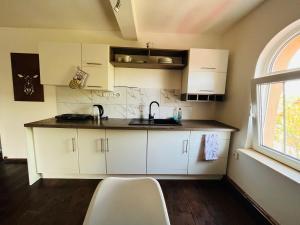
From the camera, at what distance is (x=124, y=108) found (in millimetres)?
2625

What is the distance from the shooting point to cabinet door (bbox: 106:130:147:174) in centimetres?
209

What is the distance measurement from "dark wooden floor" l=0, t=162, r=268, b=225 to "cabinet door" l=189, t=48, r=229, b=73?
68.8 inches

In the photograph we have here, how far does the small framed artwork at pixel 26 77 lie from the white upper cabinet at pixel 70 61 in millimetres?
494

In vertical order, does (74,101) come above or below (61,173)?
above

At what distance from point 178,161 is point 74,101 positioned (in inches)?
78.5

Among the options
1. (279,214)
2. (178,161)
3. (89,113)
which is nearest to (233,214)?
(279,214)

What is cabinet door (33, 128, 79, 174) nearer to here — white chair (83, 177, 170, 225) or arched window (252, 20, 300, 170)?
white chair (83, 177, 170, 225)

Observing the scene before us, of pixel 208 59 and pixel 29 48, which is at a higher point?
pixel 29 48

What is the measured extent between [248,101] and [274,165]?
2.58 ft

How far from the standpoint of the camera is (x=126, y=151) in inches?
83.7

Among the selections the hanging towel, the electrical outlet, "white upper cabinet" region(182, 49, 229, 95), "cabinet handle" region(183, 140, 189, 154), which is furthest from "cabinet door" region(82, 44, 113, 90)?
the electrical outlet

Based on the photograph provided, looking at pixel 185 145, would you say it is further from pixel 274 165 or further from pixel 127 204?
pixel 127 204

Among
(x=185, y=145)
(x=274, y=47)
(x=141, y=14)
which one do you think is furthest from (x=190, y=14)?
(x=185, y=145)

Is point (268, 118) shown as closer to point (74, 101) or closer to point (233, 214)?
point (233, 214)
